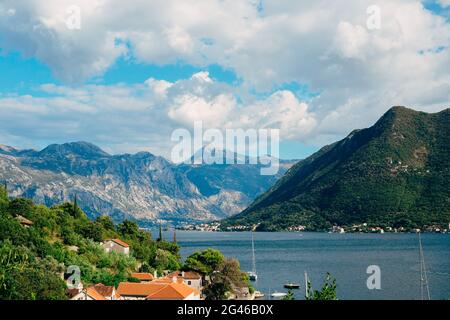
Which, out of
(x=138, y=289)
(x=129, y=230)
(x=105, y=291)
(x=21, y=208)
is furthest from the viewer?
(x=129, y=230)

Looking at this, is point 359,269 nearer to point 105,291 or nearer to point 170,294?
point 170,294

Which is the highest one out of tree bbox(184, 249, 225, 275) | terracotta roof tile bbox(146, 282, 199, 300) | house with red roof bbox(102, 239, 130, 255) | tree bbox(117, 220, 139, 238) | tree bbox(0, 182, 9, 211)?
tree bbox(0, 182, 9, 211)

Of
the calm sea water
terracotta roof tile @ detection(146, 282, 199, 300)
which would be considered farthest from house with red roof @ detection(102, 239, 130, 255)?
terracotta roof tile @ detection(146, 282, 199, 300)

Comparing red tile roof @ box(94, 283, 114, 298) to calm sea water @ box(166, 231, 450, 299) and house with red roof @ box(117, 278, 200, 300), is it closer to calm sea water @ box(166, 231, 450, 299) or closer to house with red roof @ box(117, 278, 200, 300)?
house with red roof @ box(117, 278, 200, 300)

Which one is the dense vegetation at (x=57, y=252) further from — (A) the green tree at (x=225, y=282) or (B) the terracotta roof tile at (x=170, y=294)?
(A) the green tree at (x=225, y=282)

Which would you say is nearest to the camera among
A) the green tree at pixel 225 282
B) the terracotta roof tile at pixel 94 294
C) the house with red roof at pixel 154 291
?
the terracotta roof tile at pixel 94 294

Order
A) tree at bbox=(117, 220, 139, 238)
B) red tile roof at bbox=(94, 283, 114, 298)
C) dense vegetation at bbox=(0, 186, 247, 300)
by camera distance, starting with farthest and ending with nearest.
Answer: tree at bbox=(117, 220, 139, 238), red tile roof at bbox=(94, 283, 114, 298), dense vegetation at bbox=(0, 186, 247, 300)

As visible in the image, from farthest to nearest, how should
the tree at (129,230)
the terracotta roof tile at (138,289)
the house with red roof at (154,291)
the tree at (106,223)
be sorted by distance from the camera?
the tree at (129,230)
the tree at (106,223)
the terracotta roof tile at (138,289)
the house with red roof at (154,291)

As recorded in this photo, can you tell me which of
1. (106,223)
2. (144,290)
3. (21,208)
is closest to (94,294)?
(144,290)

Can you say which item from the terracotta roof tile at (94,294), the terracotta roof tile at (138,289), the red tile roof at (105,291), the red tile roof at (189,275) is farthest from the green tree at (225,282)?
the terracotta roof tile at (94,294)

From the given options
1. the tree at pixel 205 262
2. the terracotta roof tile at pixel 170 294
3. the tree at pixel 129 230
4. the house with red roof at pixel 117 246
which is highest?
the tree at pixel 129 230
